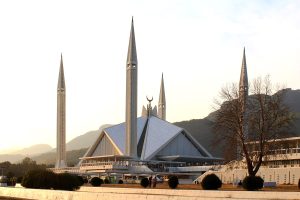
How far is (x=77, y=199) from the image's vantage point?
64.0 feet

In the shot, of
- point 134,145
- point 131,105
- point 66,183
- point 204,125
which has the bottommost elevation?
point 66,183

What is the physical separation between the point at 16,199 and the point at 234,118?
48.0 ft

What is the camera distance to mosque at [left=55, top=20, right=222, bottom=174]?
6688 centimetres

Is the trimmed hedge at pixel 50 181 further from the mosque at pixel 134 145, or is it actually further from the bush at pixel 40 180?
the mosque at pixel 134 145

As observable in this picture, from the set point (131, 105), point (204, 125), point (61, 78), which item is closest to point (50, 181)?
point (131, 105)

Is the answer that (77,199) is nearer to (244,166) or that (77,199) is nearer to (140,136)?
(244,166)

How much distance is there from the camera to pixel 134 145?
68188 millimetres

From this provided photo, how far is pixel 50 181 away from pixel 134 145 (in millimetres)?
39011

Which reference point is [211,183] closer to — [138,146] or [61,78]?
[138,146]

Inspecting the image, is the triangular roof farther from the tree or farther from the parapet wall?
the parapet wall

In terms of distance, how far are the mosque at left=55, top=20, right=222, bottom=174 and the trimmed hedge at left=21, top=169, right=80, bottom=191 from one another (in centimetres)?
2918

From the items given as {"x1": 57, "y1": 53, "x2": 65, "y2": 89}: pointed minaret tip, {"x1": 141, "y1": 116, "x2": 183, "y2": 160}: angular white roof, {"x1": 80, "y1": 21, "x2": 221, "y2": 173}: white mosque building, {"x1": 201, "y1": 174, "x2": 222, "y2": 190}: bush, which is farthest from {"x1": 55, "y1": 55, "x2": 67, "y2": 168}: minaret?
{"x1": 201, "y1": 174, "x2": 222, "y2": 190}: bush

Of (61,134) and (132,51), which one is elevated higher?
(132,51)

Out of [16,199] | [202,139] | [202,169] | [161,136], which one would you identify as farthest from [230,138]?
[202,139]
